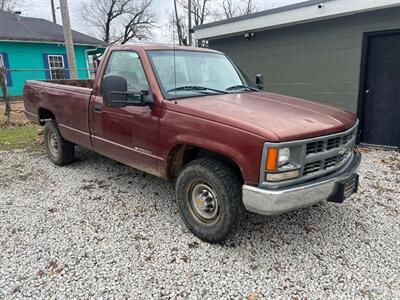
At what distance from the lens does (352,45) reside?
6.58 metres

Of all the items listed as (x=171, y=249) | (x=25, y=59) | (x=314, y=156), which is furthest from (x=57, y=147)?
(x=25, y=59)

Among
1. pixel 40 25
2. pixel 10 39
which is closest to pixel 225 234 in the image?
pixel 10 39

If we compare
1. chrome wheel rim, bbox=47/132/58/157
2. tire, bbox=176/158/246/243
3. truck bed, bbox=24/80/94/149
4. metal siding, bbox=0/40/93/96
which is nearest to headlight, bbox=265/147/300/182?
tire, bbox=176/158/246/243

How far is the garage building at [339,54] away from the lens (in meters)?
6.20

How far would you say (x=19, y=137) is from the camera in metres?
7.98

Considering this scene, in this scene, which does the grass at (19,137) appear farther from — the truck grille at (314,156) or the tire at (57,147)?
the truck grille at (314,156)

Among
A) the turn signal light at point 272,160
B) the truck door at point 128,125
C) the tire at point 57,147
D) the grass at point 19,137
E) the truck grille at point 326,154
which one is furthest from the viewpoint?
the grass at point 19,137

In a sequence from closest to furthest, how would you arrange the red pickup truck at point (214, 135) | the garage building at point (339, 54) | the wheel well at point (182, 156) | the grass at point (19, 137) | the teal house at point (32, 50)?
1. the red pickup truck at point (214, 135)
2. the wheel well at point (182, 156)
3. the garage building at point (339, 54)
4. the grass at point (19, 137)
5. the teal house at point (32, 50)

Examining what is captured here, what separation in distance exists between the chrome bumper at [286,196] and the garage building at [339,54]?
455 cm

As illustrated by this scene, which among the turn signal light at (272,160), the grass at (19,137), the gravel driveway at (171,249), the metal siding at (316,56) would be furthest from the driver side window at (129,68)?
the metal siding at (316,56)

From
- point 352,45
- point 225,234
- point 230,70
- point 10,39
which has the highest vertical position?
point 10,39

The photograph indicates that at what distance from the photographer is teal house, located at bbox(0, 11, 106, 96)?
681 inches

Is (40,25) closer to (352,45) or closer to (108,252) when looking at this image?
(352,45)

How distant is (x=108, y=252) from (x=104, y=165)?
2829 mm
